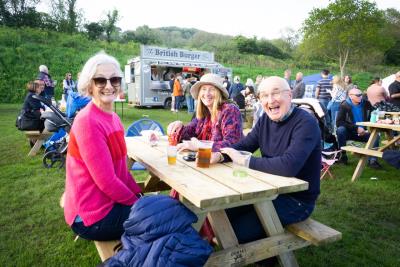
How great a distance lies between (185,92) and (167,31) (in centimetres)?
8099

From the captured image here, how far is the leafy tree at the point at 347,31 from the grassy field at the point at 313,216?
2829cm

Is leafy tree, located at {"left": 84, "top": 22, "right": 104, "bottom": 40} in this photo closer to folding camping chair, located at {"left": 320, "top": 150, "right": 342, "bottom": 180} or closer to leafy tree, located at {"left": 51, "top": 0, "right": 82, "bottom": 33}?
leafy tree, located at {"left": 51, "top": 0, "right": 82, "bottom": 33}

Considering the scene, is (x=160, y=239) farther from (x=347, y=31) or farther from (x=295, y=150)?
(x=347, y=31)

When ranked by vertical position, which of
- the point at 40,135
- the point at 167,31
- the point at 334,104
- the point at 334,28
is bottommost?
the point at 40,135

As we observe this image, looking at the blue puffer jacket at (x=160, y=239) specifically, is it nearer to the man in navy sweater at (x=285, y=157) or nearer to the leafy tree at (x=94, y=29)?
the man in navy sweater at (x=285, y=157)

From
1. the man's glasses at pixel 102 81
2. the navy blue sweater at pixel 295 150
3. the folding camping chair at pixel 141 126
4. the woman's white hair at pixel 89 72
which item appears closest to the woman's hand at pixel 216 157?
the navy blue sweater at pixel 295 150

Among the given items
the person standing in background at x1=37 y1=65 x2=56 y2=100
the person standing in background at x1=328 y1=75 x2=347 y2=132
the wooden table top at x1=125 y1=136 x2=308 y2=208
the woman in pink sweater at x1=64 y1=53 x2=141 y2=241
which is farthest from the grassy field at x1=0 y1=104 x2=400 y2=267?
the person standing in background at x1=37 y1=65 x2=56 y2=100

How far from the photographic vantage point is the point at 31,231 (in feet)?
9.43

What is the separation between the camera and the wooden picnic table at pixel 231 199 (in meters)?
1.56

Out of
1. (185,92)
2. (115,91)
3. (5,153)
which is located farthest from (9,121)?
(115,91)

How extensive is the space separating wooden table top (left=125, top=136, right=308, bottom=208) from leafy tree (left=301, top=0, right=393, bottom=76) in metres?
30.9

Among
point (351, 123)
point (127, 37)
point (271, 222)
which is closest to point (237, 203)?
point (271, 222)

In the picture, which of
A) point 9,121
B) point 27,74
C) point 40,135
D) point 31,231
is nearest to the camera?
point 31,231

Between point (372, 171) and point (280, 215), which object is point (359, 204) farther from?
point (280, 215)
